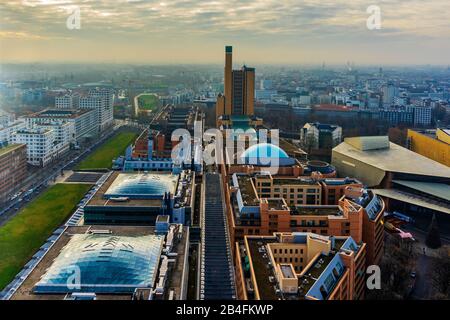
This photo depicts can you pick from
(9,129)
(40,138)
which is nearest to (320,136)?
(40,138)

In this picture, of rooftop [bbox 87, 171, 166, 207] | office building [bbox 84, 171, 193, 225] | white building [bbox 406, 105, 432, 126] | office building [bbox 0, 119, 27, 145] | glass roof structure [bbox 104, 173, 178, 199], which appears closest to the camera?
office building [bbox 84, 171, 193, 225]

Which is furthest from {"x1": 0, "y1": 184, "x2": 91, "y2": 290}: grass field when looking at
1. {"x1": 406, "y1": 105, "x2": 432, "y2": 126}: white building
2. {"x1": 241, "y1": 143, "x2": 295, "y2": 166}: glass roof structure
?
{"x1": 406, "y1": 105, "x2": 432, "y2": 126}: white building

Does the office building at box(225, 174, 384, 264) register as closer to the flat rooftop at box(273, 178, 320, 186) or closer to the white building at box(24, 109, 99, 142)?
the flat rooftop at box(273, 178, 320, 186)

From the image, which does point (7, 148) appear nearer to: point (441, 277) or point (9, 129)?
point (9, 129)

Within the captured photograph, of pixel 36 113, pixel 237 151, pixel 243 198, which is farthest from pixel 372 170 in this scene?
pixel 36 113

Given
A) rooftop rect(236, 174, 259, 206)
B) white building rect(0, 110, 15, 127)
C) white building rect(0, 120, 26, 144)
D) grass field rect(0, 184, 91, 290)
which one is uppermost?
white building rect(0, 110, 15, 127)

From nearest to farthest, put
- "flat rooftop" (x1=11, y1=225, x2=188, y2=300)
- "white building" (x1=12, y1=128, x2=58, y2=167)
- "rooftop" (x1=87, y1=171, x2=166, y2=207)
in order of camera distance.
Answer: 1. "flat rooftop" (x1=11, y1=225, x2=188, y2=300)
2. "rooftop" (x1=87, y1=171, x2=166, y2=207)
3. "white building" (x1=12, y1=128, x2=58, y2=167)

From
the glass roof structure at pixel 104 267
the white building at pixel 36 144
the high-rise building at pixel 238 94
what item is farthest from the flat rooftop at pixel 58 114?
the glass roof structure at pixel 104 267
